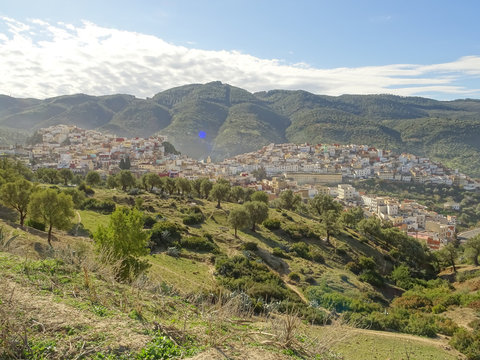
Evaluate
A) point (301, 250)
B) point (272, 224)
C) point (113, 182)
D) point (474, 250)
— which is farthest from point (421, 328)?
point (113, 182)

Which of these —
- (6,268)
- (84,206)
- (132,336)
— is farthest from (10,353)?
(84,206)

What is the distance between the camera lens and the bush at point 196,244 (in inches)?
896

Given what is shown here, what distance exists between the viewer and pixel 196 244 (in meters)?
22.9

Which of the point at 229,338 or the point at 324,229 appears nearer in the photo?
the point at 229,338

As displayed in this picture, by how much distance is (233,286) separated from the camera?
1656cm

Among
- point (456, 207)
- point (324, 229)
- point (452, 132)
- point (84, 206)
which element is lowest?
point (456, 207)

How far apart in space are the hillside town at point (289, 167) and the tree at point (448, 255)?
20789mm

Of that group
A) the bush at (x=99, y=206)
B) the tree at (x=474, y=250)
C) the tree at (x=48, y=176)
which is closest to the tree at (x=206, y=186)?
the bush at (x=99, y=206)

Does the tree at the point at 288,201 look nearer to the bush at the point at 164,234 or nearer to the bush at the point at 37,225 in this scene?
the bush at the point at 164,234

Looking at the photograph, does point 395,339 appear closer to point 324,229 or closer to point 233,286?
point 233,286

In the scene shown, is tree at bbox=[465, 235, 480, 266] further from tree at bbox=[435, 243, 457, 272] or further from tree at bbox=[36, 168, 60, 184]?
tree at bbox=[36, 168, 60, 184]

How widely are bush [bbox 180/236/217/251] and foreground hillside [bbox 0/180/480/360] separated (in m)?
0.10

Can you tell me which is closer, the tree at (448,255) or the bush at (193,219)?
the bush at (193,219)

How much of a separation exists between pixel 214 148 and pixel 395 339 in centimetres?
13284
